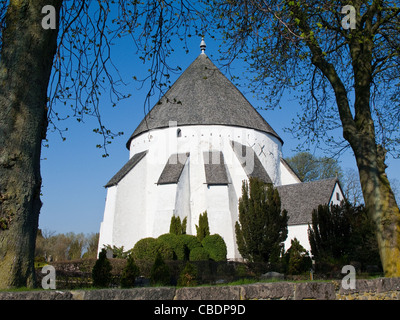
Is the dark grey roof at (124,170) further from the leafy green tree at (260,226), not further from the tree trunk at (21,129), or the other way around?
the tree trunk at (21,129)

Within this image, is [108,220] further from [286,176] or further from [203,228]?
[286,176]

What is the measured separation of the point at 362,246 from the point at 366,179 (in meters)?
8.91

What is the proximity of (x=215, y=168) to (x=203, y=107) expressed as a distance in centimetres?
448

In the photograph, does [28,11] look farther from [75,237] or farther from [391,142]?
[75,237]

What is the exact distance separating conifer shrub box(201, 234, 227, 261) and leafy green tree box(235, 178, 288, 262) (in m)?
0.88

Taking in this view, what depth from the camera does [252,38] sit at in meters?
8.43

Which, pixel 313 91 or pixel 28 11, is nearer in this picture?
pixel 28 11

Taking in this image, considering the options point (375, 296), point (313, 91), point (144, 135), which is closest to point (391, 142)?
point (313, 91)

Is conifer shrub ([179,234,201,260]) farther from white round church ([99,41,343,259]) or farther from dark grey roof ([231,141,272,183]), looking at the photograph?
dark grey roof ([231,141,272,183])

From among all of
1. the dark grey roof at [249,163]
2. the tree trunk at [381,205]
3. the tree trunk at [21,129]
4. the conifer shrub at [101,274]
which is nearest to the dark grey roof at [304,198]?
the dark grey roof at [249,163]

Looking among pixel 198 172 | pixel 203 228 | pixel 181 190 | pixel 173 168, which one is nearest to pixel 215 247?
pixel 203 228

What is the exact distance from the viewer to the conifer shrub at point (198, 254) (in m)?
17.3

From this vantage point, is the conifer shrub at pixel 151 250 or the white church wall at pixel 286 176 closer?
the conifer shrub at pixel 151 250

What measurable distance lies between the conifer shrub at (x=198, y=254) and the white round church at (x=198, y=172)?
→ 332 centimetres
